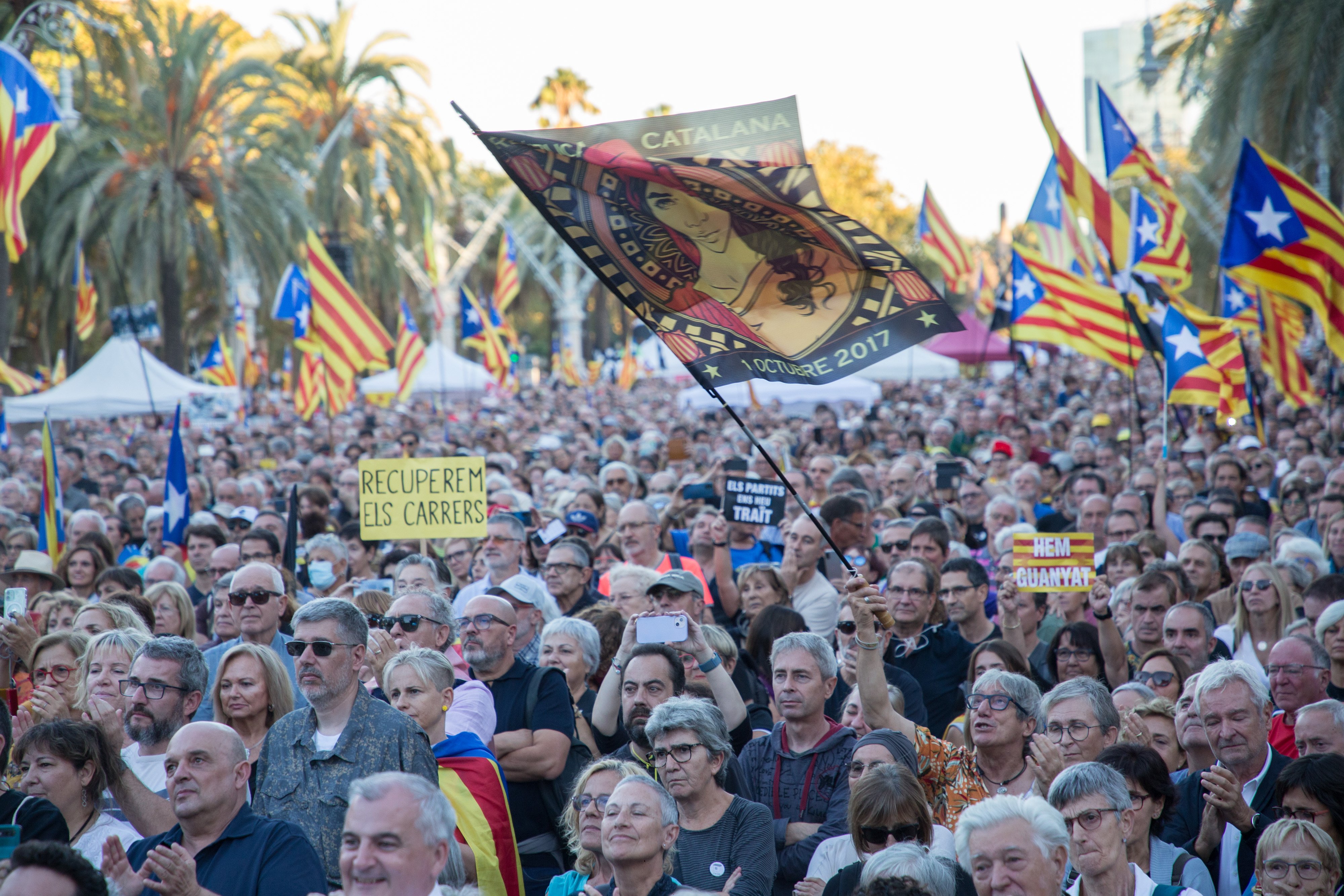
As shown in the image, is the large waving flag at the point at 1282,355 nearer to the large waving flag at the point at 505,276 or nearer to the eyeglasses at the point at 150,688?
the eyeglasses at the point at 150,688

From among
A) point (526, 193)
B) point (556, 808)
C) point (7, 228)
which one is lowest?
point (556, 808)

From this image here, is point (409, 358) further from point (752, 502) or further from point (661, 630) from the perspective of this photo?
point (661, 630)

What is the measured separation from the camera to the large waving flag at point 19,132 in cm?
1155

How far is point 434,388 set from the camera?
29875 mm

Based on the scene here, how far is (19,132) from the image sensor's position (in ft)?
38.5

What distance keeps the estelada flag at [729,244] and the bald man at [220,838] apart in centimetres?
237

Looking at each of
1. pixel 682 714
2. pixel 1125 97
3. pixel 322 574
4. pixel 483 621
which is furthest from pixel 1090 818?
pixel 1125 97

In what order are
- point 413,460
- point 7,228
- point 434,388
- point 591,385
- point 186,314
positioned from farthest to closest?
point 591,385 < point 186,314 < point 434,388 < point 7,228 < point 413,460

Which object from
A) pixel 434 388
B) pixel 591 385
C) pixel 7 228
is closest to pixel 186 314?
pixel 434 388

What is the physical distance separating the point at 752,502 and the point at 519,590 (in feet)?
9.21

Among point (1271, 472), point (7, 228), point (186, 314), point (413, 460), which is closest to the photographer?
point (413, 460)

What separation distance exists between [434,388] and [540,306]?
41.1 metres

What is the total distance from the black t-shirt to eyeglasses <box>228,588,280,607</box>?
2023 millimetres

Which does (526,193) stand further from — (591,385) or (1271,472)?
(591,385)
